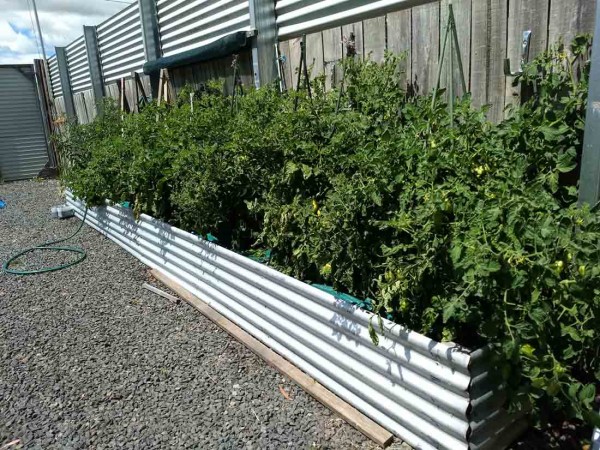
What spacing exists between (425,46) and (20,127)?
44.2 ft

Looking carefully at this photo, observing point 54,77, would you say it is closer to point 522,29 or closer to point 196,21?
point 196,21

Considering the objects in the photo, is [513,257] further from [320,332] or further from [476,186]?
[320,332]

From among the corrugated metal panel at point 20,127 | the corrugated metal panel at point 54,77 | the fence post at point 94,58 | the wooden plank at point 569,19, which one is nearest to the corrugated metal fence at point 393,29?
the wooden plank at point 569,19

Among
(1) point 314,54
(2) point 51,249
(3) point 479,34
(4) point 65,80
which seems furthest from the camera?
(4) point 65,80

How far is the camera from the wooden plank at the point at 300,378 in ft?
7.82

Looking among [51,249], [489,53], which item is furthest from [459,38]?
[51,249]

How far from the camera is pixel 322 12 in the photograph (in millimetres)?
4473

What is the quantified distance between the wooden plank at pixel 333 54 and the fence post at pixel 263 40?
3.04ft

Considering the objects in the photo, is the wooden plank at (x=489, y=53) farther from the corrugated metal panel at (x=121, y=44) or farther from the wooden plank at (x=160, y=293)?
the corrugated metal panel at (x=121, y=44)

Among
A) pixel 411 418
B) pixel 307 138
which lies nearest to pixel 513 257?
pixel 411 418

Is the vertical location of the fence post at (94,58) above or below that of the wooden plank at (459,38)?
above

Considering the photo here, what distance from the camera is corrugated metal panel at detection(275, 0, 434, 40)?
3852 millimetres

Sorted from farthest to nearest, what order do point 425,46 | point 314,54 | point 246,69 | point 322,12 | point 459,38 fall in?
point 246,69, point 314,54, point 322,12, point 425,46, point 459,38

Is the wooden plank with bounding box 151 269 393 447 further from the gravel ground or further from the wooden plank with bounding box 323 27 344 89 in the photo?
the wooden plank with bounding box 323 27 344 89
